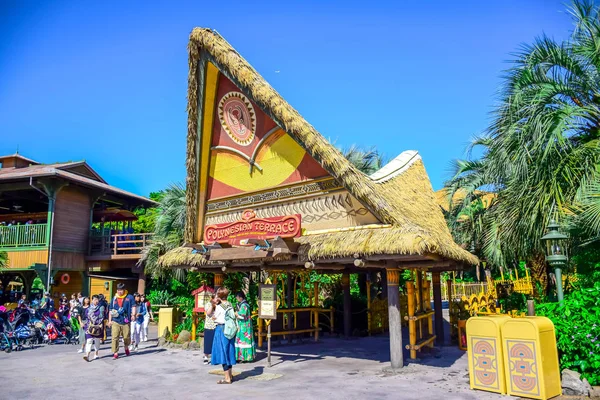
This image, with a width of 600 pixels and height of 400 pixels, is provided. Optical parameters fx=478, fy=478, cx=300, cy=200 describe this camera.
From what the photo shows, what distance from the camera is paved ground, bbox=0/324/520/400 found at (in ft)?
27.7

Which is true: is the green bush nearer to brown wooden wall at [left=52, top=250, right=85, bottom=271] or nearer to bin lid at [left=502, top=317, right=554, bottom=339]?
bin lid at [left=502, top=317, right=554, bottom=339]

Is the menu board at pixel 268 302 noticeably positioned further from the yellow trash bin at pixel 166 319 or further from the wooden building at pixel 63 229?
the wooden building at pixel 63 229

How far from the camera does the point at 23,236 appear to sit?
23.7m

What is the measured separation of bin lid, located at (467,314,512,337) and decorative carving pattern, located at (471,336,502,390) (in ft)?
0.33

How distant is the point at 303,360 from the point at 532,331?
6.19 metres

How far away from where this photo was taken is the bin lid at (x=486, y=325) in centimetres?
798

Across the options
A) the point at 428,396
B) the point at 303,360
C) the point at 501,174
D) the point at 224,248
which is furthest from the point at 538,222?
the point at 224,248

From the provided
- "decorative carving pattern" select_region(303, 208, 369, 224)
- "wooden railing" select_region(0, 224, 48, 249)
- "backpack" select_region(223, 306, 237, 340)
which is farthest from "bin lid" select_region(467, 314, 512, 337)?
"wooden railing" select_region(0, 224, 48, 249)

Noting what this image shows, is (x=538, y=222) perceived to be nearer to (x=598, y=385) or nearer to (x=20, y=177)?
(x=598, y=385)

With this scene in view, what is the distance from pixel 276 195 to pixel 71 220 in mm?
17036

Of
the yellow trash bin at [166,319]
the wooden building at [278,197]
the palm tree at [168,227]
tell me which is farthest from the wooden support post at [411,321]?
the palm tree at [168,227]

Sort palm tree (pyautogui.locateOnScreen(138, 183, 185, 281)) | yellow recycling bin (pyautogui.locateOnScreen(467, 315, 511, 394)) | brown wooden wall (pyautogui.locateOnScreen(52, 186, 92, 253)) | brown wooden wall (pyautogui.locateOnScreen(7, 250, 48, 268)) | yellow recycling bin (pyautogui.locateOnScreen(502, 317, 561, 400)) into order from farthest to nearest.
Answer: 1. brown wooden wall (pyautogui.locateOnScreen(52, 186, 92, 253))
2. brown wooden wall (pyautogui.locateOnScreen(7, 250, 48, 268))
3. palm tree (pyautogui.locateOnScreen(138, 183, 185, 281))
4. yellow recycling bin (pyautogui.locateOnScreen(467, 315, 511, 394))
5. yellow recycling bin (pyautogui.locateOnScreen(502, 317, 561, 400))

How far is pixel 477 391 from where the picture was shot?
8211 mm

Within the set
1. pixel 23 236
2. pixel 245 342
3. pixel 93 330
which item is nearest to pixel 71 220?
pixel 23 236
